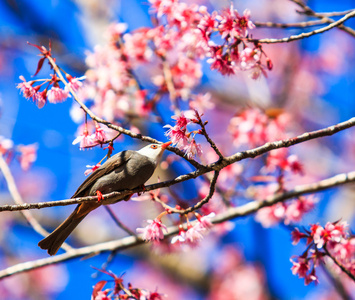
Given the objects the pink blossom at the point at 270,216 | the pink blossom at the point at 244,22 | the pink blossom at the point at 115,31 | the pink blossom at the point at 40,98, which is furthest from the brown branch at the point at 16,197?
the pink blossom at the point at 244,22

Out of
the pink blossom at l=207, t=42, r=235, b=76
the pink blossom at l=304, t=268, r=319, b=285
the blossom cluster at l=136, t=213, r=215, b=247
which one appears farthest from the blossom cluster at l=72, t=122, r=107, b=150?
the pink blossom at l=304, t=268, r=319, b=285

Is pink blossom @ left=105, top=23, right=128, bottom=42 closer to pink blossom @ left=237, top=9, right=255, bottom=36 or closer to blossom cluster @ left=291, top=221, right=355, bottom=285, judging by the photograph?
pink blossom @ left=237, top=9, right=255, bottom=36

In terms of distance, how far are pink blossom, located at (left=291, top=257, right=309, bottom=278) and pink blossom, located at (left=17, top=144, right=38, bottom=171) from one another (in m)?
2.58

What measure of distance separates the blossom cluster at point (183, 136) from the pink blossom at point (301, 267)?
966mm

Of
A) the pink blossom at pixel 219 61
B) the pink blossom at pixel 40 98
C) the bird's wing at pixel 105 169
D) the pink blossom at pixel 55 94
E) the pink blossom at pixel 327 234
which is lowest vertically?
the pink blossom at pixel 327 234

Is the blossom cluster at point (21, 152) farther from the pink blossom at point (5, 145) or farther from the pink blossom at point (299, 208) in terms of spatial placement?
the pink blossom at point (299, 208)

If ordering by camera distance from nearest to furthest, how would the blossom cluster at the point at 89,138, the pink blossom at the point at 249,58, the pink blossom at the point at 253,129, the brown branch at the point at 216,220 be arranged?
the blossom cluster at the point at 89,138 < the pink blossom at the point at 249,58 < the brown branch at the point at 216,220 < the pink blossom at the point at 253,129

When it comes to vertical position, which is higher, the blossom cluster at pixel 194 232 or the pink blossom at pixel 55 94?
the pink blossom at pixel 55 94

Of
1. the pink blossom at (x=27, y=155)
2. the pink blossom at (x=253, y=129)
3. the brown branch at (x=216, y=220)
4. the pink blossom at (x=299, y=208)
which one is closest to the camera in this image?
the brown branch at (x=216, y=220)

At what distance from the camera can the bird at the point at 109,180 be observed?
104 inches

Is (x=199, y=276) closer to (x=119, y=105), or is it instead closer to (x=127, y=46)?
(x=119, y=105)

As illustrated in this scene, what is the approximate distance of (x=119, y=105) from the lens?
3875 millimetres

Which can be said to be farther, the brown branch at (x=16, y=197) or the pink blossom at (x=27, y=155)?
the pink blossom at (x=27, y=155)

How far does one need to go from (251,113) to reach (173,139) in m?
2.42
